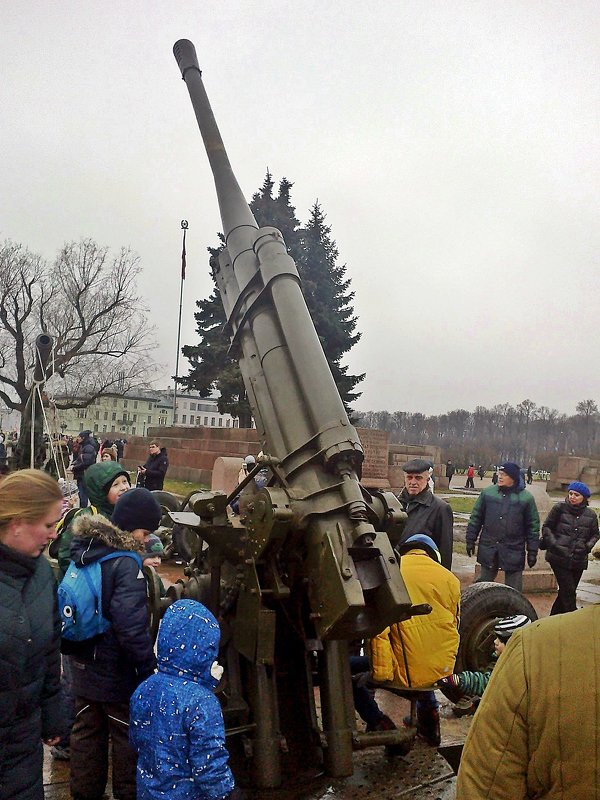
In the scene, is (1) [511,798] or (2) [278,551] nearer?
(1) [511,798]

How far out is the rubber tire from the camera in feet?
13.9

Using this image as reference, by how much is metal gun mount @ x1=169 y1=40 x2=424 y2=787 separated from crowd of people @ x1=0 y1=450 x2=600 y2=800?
30cm

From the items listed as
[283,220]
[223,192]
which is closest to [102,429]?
[283,220]

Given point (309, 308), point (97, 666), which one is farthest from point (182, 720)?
point (309, 308)

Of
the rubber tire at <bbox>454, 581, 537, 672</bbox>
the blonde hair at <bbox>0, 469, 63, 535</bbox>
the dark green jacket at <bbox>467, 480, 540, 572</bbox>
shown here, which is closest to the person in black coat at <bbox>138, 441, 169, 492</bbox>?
the dark green jacket at <bbox>467, 480, 540, 572</bbox>

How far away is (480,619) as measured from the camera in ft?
14.1

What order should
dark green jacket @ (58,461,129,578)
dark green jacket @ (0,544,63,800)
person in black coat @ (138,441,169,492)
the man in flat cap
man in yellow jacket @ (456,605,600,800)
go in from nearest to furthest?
man in yellow jacket @ (456,605,600,800), dark green jacket @ (0,544,63,800), dark green jacket @ (58,461,129,578), the man in flat cap, person in black coat @ (138,441,169,492)

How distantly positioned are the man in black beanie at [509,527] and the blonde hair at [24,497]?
15.5 feet

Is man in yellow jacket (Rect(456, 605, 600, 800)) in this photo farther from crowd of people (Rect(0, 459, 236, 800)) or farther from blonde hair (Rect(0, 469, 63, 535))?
blonde hair (Rect(0, 469, 63, 535))

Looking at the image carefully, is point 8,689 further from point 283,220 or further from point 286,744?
point 283,220

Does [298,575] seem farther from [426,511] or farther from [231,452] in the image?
[231,452]

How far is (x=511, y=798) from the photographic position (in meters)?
1.41

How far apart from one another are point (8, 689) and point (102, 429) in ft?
298

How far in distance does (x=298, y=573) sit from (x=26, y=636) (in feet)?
4.61
